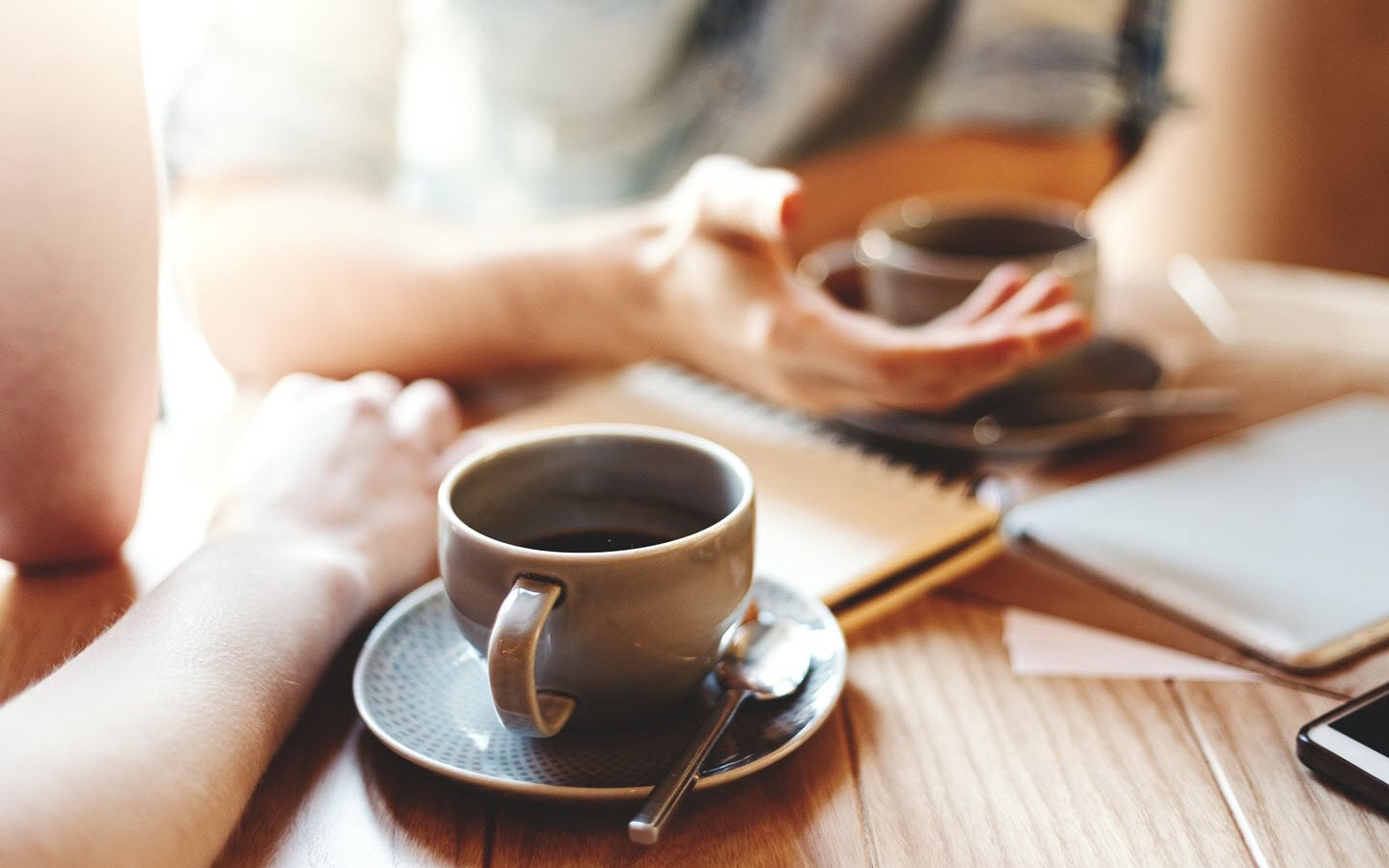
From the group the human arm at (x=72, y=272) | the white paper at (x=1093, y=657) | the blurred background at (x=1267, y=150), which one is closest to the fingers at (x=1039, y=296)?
the white paper at (x=1093, y=657)

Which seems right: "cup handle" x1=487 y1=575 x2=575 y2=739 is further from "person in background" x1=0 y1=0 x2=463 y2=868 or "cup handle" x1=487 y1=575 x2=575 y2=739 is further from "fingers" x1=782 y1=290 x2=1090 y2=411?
"fingers" x1=782 y1=290 x2=1090 y2=411

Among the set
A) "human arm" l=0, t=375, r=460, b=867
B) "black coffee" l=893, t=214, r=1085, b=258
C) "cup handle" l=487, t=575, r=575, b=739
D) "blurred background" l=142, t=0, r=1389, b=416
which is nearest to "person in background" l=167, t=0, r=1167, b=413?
"black coffee" l=893, t=214, r=1085, b=258

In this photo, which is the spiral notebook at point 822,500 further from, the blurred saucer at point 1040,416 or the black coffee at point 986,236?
the black coffee at point 986,236

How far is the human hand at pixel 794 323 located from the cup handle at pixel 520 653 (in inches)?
13.3

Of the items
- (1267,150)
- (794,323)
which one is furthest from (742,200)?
(1267,150)

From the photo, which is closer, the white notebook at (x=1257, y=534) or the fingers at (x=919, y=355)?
the white notebook at (x=1257, y=534)

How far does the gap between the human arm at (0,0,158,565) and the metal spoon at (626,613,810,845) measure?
0.30 m

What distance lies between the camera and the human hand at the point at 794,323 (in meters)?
0.64

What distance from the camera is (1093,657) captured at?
49 centimetres

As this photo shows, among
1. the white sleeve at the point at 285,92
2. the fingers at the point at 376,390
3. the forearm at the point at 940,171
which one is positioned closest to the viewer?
the fingers at the point at 376,390

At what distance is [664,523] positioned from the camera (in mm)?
467

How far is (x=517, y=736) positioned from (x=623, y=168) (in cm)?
81

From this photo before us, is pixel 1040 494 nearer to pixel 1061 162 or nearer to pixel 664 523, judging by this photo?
pixel 664 523

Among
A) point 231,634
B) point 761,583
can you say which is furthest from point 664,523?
point 231,634
